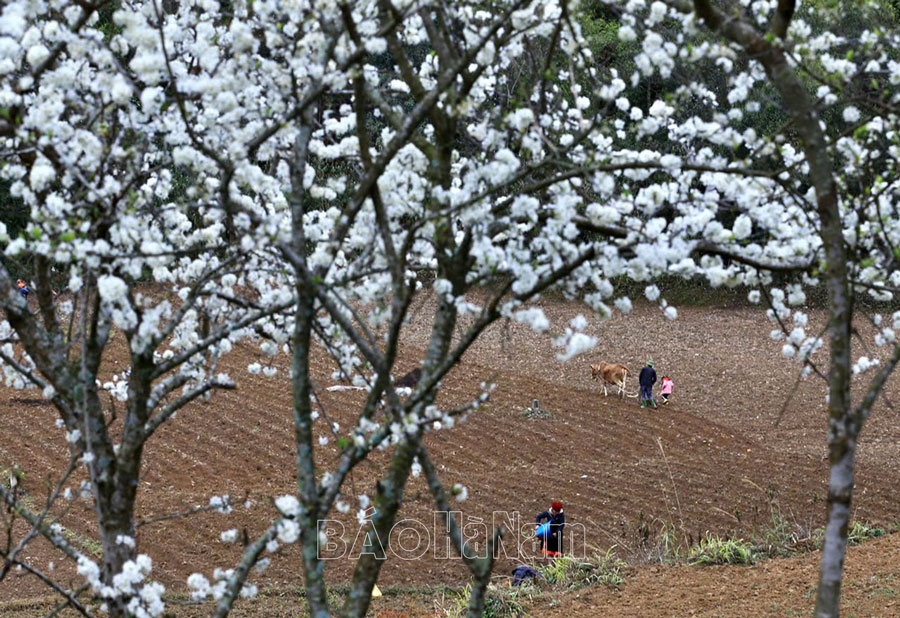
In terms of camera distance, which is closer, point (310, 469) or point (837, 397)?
point (837, 397)

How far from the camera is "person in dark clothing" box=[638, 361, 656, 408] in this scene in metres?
15.2

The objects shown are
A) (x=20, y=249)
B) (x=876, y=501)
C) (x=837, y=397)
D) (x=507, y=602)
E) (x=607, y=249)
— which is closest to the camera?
(x=837, y=397)

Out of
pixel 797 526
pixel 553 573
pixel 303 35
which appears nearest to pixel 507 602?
pixel 553 573

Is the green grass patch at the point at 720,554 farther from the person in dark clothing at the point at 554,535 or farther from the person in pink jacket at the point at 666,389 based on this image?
the person in pink jacket at the point at 666,389

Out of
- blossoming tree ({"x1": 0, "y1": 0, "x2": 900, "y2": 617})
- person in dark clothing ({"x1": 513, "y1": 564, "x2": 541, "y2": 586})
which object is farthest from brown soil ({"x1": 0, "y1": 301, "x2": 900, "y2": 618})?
blossoming tree ({"x1": 0, "y1": 0, "x2": 900, "y2": 617})

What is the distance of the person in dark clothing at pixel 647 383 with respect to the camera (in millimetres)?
15227

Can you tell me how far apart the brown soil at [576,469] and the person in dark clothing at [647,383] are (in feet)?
0.84

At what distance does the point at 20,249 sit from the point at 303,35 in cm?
148

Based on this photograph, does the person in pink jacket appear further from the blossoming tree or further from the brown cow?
the blossoming tree

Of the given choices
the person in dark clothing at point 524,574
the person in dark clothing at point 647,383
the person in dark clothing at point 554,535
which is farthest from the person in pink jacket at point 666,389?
the person in dark clothing at point 524,574

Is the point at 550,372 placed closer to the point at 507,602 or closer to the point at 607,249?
the point at 507,602

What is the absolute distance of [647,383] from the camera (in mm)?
15266

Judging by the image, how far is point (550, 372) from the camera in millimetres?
17984

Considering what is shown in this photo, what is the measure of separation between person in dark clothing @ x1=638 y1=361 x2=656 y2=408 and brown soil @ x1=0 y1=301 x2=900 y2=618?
0.26 meters
